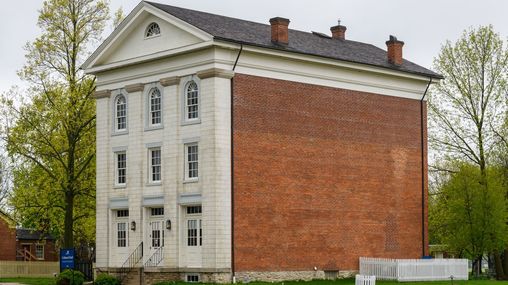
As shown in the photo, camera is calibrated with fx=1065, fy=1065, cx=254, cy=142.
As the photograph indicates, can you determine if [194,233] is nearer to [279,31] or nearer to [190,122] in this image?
[190,122]

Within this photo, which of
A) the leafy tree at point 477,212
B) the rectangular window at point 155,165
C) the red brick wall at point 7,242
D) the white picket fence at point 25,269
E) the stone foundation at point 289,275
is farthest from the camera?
the red brick wall at point 7,242

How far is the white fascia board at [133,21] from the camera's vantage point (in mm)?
45750

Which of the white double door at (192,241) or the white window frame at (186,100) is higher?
A: the white window frame at (186,100)

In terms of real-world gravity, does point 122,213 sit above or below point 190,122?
below

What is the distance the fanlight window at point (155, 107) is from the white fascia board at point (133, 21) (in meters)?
3.37

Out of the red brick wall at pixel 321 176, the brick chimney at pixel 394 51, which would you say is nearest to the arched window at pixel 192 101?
the red brick wall at pixel 321 176

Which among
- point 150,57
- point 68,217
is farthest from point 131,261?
point 150,57

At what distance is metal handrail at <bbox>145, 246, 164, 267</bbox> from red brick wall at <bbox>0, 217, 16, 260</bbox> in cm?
3176

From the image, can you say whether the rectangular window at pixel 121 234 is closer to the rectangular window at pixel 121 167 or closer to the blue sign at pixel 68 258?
the rectangular window at pixel 121 167

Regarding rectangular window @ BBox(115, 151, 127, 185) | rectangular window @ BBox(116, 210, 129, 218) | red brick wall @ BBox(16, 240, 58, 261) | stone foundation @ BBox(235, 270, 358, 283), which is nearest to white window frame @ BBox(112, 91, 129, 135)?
rectangular window @ BBox(115, 151, 127, 185)

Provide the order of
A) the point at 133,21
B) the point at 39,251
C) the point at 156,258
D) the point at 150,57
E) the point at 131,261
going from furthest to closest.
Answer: the point at 39,251 < the point at 133,21 < the point at 131,261 < the point at 150,57 < the point at 156,258

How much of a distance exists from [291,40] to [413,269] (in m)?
12.2

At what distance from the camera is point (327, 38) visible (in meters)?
56.2

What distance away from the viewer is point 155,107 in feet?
161
